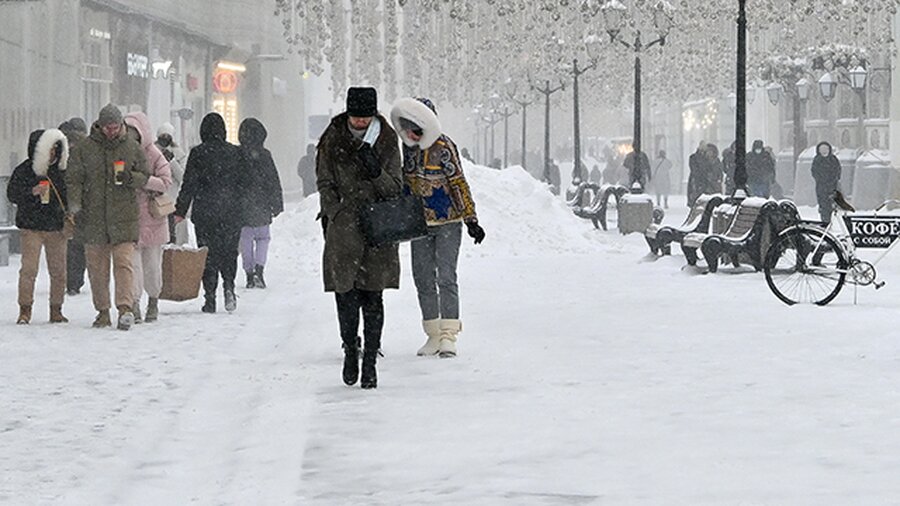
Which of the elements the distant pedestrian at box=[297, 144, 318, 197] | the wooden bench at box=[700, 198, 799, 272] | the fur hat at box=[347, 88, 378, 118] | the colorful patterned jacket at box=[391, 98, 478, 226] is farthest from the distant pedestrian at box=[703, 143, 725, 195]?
the fur hat at box=[347, 88, 378, 118]

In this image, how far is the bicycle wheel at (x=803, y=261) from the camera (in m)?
15.5

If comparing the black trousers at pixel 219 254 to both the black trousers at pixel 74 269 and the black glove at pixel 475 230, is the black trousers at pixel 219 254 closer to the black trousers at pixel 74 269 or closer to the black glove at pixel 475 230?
the black trousers at pixel 74 269

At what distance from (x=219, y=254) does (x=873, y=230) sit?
565cm

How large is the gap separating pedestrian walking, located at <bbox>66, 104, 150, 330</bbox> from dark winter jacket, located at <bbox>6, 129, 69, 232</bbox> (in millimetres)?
761

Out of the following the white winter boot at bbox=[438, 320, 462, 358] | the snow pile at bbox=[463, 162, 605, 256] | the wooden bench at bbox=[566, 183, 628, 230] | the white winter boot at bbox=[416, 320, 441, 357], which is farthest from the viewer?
the wooden bench at bbox=[566, 183, 628, 230]

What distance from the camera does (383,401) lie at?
9898 mm

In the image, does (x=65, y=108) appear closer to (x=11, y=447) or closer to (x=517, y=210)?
(x=517, y=210)

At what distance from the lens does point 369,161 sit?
33.8 ft

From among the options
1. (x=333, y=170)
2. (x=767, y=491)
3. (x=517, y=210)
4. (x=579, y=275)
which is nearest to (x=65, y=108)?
(x=517, y=210)

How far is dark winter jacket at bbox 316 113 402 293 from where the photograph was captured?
33.7 feet

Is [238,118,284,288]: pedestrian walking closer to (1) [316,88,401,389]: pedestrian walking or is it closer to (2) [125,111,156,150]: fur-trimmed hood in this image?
(2) [125,111,156,150]: fur-trimmed hood

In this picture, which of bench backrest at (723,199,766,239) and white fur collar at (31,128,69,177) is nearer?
white fur collar at (31,128,69,177)

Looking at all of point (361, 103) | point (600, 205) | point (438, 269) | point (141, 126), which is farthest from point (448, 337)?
→ point (600, 205)

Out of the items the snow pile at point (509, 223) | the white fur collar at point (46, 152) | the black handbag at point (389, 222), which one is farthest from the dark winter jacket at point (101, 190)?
the snow pile at point (509, 223)
